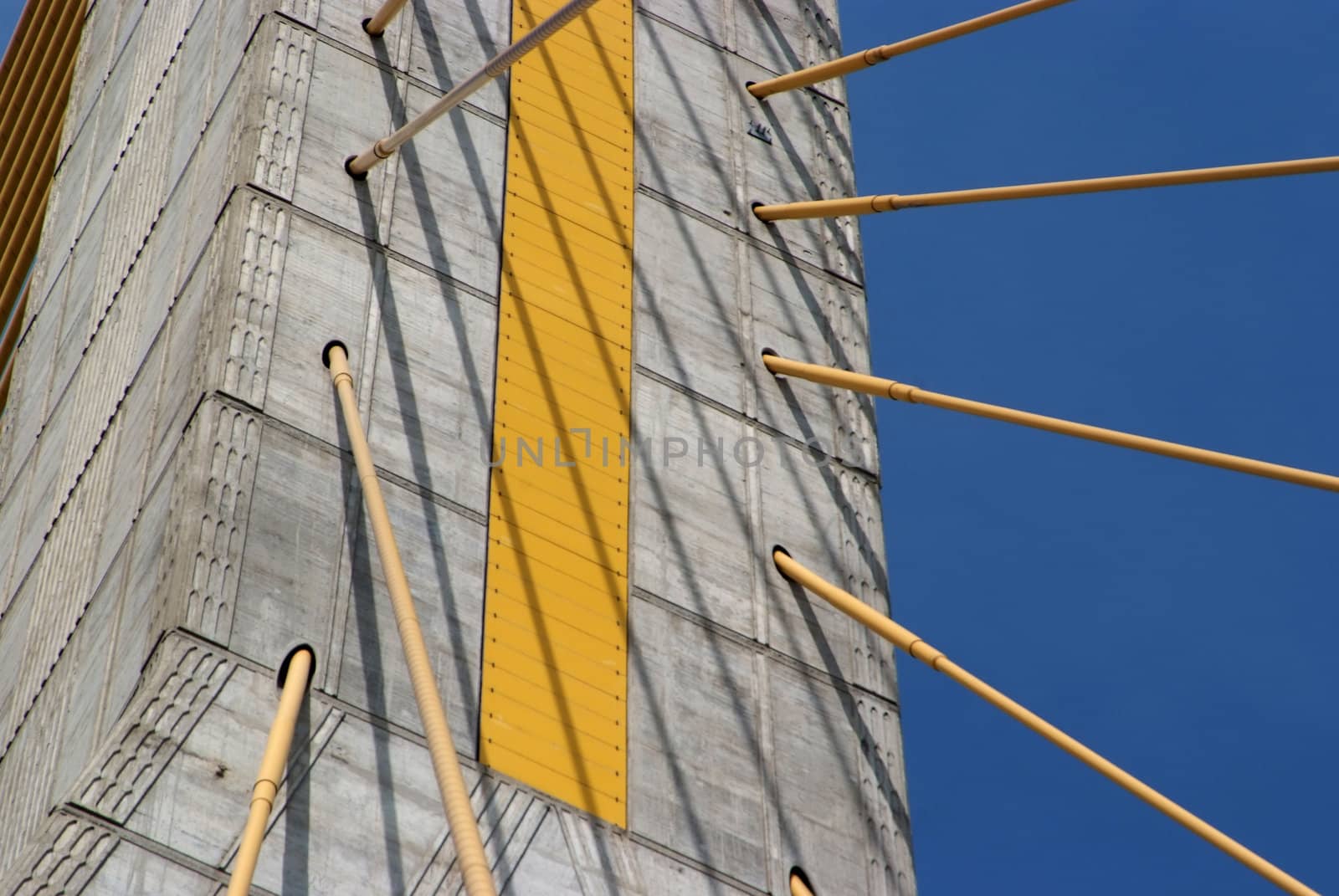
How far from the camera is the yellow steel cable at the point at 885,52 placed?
21112 millimetres

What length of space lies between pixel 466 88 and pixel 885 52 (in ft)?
19.1

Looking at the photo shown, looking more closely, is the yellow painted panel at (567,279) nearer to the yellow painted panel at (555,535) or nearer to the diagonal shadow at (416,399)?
the diagonal shadow at (416,399)

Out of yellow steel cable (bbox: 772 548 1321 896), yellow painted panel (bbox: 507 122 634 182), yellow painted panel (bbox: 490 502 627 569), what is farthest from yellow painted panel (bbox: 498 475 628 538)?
yellow painted panel (bbox: 507 122 634 182)

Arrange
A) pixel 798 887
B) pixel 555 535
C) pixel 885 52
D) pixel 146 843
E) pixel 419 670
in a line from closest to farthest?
pixel 419 670
pixel 146 843
pixel 798 887
pixel 555 535
pixel 885 52

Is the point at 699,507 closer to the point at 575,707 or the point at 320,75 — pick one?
the point at 575,707

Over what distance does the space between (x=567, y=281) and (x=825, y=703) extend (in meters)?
4.86

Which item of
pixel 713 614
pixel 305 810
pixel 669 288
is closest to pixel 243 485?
pixel 305 810

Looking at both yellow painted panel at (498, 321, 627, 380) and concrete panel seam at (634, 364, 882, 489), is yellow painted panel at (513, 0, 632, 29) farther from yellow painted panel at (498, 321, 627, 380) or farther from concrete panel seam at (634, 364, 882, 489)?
concrete panel seam at (634, 364, 882, 489)

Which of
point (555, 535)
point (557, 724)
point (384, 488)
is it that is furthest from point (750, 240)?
point (557, 724)

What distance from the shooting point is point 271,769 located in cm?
1528

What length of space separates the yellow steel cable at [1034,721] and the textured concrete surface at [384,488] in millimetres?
635

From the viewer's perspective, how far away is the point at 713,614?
20422 millimetres

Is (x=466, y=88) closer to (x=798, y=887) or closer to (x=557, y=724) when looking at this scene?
(x=557, y=724)

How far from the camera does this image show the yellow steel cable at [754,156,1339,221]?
1789 cm
